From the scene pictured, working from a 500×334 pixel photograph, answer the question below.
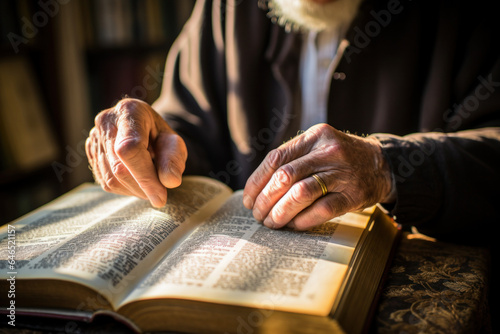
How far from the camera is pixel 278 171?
64 cm

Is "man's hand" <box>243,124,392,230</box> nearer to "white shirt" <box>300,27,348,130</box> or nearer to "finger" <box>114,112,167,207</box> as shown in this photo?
"finger" <box>114,112,167,207</box>

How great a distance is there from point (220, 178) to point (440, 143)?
0.70 meters

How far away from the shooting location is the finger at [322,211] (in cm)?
61

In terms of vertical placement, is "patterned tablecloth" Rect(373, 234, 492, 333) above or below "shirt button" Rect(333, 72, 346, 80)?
below

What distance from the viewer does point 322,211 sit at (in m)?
0.61

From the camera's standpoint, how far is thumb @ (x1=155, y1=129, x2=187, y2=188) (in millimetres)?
694

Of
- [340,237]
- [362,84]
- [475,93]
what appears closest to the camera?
[340,237]

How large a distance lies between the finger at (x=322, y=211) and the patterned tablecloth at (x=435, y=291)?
122mm

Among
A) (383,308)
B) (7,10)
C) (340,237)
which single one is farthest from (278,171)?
(7,10)

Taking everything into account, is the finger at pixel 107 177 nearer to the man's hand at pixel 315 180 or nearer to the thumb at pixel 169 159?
the thumb at pixel 169 159

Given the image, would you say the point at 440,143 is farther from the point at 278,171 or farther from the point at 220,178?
the point at 220,178

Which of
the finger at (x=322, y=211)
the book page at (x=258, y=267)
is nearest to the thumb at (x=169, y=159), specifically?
the book page at (x=258, y=267)

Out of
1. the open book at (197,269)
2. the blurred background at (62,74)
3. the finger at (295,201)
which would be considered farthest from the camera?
the blurred background at (62,74)

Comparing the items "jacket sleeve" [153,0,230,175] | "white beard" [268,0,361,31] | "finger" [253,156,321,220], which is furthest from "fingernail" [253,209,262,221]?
"white beard" [268,0,361,31]
